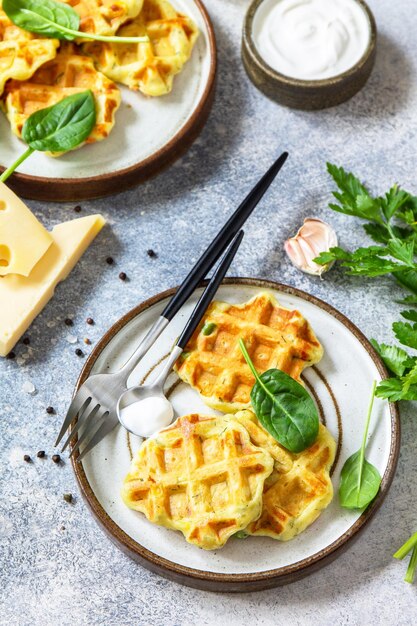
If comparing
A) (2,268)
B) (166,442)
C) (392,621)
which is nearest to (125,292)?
(2,268)

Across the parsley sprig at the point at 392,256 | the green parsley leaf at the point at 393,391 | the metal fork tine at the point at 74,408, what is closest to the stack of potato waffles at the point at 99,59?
A: the parsley sprig at the point at 392,256

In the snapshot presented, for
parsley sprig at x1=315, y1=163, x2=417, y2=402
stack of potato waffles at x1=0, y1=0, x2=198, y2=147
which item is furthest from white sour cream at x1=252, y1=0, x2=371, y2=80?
parsley sprig at x1=315, y1=163, x2=417, y2=402

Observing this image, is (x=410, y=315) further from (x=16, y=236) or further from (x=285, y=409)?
(x=16, y=236)

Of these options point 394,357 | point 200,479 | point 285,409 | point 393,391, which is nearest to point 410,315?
point 394,357

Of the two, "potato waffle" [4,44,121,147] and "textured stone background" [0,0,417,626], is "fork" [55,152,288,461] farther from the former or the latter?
"potato waffle" [4,44,121,147]

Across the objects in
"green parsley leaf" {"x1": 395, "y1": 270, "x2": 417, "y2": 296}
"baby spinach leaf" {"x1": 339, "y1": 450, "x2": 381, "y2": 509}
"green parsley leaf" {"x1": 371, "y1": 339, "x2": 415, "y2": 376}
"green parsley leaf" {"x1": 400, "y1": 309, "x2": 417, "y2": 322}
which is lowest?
"baby spinach leaf" {"x1": 339, "y1": 450, "x2": 381, "y2": 509}

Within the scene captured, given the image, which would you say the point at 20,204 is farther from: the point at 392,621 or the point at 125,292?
the point at 392,621
